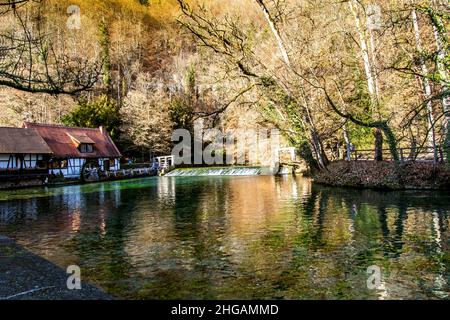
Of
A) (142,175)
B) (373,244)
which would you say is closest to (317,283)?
(373,244)

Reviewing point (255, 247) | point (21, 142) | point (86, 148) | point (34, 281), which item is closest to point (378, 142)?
point (255, 247)

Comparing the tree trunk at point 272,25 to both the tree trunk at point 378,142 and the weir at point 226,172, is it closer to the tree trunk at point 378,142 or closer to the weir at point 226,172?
the tree trunk at point 378,142

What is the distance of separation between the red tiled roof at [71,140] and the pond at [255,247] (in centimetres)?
2482

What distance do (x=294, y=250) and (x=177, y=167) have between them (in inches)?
1665

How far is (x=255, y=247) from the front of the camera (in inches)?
348

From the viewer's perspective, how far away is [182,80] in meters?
62.3

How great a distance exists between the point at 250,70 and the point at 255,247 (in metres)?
11.3

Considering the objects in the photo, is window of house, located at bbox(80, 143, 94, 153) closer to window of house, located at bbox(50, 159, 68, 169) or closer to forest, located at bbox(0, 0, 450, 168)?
window of house, located at bbox(50, 159, 68, 169)

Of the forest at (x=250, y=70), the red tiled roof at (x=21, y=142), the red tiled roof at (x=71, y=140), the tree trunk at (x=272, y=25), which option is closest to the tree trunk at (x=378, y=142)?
the forest at (x=250, y=70)

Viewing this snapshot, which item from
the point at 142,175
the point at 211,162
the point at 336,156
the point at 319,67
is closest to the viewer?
the point at 319,67

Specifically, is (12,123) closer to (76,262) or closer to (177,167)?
(177,167)

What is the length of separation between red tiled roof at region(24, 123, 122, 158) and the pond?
81.4 feet

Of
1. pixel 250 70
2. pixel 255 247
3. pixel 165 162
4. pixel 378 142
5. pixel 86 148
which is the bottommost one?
pixel 255 247

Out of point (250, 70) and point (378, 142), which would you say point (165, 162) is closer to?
point (378, 142)
